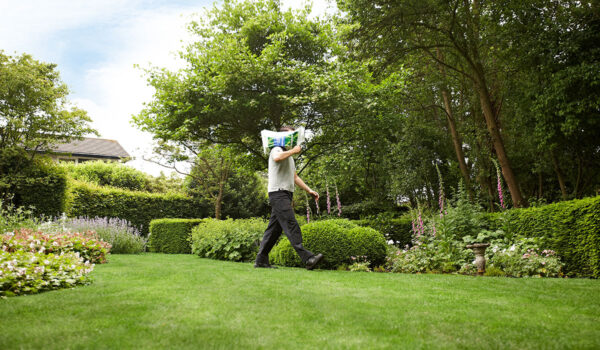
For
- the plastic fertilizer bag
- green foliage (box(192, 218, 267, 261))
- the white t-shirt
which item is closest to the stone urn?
the white t-shirt

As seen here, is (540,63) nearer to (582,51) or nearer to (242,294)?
(582,51)

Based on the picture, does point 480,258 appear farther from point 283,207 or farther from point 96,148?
point 96,148

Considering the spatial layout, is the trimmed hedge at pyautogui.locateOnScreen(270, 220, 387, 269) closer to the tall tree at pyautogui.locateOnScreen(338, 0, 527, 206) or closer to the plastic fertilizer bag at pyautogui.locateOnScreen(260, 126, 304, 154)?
the plastic fertilizer bag at pyautogui.locateOnScreen(260, 126, 304, 154)

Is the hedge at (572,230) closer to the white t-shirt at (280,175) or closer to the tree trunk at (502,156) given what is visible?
the white t-shirt at (280,175)

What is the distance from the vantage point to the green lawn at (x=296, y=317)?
2010 mm

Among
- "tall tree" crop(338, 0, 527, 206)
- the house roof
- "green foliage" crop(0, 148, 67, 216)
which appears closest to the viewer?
"tall tree" crop(338, 0, 527, 206)

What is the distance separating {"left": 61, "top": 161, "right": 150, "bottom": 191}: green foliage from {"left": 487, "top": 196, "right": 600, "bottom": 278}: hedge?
22.5 meters

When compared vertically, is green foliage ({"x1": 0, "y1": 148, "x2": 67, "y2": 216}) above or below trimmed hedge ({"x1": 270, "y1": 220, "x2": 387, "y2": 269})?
above

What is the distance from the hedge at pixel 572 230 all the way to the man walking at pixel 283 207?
390 centimetres

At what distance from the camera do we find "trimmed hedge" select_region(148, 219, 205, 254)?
44.8 ft

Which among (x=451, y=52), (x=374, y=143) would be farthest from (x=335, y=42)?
(x=451, y=52)

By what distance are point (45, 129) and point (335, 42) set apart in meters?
11.8

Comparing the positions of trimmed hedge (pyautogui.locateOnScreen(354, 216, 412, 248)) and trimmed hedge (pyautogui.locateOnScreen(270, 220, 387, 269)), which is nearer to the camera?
trimmed hedge (pyautogui.locateOnScreen(270, 220, 387, 269))

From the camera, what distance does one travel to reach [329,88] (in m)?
9.88
